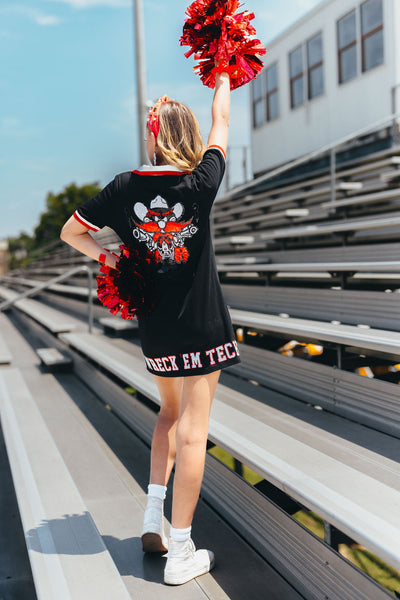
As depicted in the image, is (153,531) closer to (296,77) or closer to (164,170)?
(164,170)

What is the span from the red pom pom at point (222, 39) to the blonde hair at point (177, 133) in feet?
0.68

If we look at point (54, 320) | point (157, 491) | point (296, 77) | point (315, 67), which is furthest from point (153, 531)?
point (296, 77)

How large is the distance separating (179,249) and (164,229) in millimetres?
72

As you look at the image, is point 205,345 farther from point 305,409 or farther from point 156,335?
point 305,409

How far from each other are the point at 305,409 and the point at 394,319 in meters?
0.62

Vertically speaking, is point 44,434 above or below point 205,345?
below

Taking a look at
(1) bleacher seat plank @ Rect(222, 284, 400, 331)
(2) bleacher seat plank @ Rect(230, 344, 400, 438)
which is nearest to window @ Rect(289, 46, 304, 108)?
(1) bleacher seat plank @ Rect(222, 284, 400, 331)

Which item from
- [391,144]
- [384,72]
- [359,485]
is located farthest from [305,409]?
[384,72]

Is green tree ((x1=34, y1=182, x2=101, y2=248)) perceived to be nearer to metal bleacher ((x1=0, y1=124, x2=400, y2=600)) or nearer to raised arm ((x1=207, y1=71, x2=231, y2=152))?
metal bleacher ((x1=0, y1=124, x2=400, y2=600))

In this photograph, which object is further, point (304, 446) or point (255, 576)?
point (304, 446)

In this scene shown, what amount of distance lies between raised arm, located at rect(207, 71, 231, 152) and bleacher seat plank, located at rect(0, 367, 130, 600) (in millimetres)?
1312

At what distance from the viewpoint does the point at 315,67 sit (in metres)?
12.0

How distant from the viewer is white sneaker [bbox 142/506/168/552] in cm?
182

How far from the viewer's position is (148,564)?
6.01 feet
